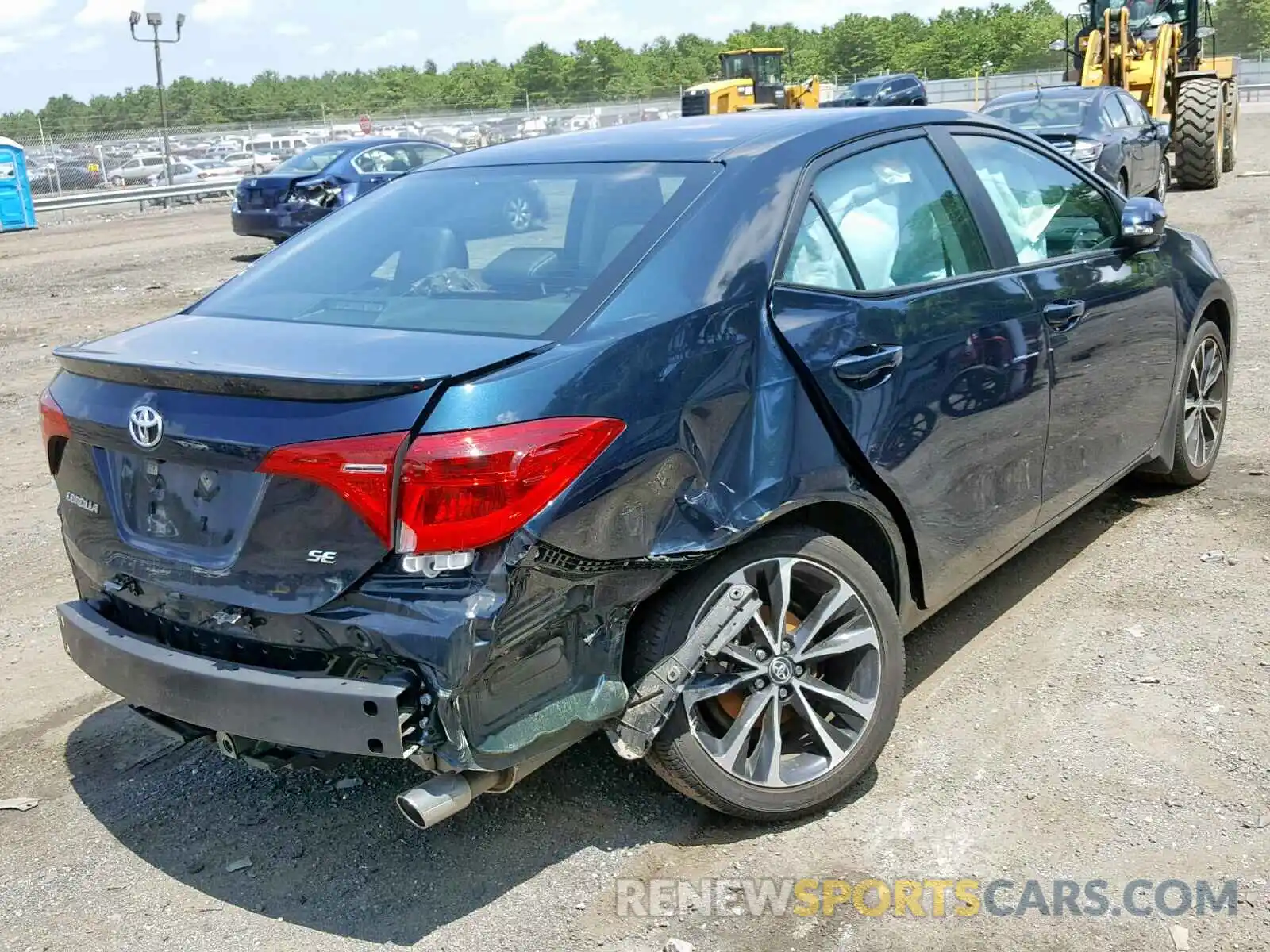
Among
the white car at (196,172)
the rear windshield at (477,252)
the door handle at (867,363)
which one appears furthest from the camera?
the white car at (196,172)

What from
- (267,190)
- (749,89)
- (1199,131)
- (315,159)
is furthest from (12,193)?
(749,89)

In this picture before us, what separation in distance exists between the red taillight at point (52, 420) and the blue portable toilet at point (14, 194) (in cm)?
2245

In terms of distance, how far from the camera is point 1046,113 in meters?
14.4

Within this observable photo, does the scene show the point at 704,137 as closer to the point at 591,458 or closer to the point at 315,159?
the point at 591,458

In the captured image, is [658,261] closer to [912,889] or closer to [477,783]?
[477,783]

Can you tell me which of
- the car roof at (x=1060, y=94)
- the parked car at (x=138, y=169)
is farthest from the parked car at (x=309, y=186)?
the parked car at (x=138, y=169)

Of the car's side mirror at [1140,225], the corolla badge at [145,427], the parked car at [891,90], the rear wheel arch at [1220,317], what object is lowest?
the rear wheel arch at [1220,317]

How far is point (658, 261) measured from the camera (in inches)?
120

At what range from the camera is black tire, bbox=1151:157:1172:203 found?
1562cm

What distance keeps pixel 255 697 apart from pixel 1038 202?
316cm

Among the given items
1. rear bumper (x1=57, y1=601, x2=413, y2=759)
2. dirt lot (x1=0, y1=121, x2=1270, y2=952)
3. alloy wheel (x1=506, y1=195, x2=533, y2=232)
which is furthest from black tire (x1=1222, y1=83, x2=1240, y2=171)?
rear bumper (x1=57, y1=601, x2=413, y2=759)

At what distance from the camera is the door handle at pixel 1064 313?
4051 mm

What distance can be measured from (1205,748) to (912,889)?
3.61 ft

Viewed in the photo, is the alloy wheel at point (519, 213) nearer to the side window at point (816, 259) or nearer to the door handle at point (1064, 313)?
the side window at point (816, 259)
